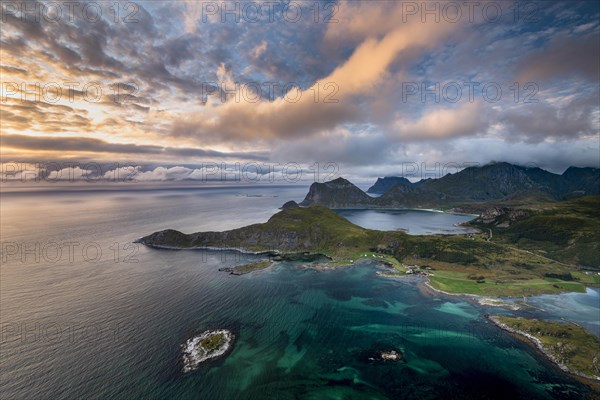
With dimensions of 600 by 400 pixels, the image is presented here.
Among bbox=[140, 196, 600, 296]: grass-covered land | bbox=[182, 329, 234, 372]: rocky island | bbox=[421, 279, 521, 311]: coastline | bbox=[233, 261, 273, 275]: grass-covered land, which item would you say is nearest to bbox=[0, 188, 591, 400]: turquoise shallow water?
bbox=[182, 329, 234, 372]: rocky island

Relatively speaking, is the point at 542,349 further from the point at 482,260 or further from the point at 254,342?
the point at 254,342

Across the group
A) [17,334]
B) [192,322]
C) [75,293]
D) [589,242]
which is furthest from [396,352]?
[589,242]

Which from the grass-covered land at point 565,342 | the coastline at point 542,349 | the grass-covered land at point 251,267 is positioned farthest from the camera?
the grass-covered land at point 251,267

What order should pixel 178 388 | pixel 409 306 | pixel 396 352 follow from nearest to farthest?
pixel 178 388 < pixel 396 352 < pixel 409 306

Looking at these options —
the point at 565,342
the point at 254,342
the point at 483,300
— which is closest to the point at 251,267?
the point at 254,342

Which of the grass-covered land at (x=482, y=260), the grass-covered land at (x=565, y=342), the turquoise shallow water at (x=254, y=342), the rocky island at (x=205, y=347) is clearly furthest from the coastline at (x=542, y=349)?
the rocky island at (x=205, y=347)

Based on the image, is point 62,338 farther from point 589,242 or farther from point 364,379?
point 589,242

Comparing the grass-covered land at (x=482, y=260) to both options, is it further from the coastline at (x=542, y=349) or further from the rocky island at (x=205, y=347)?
the rocky island at (x=205, y=347)
